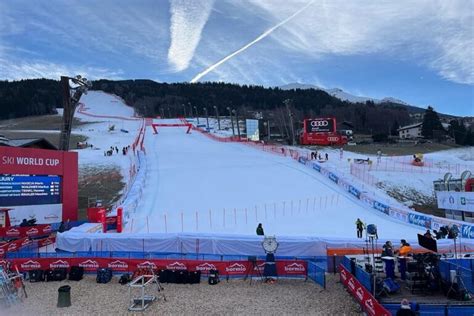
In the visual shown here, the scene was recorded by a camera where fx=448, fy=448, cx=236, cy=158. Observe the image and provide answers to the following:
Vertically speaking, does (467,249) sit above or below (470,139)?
below

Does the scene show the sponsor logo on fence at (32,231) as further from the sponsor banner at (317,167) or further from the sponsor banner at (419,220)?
the sponsor banner at (317,167)

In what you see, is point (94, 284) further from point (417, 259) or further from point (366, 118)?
point (366, 118)

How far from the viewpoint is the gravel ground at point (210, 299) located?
12945 millimetres

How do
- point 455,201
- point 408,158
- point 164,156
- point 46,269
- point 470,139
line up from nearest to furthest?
1. point 46,269
2. point 455,201
3. point 164,156
4. point 408,158
5. point 470,139

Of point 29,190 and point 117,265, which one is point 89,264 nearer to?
point 117,265

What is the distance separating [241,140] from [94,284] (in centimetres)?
5626

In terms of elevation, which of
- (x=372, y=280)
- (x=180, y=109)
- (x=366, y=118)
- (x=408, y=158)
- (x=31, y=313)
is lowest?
(x=31, y=313)

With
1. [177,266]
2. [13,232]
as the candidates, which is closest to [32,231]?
[13,232]

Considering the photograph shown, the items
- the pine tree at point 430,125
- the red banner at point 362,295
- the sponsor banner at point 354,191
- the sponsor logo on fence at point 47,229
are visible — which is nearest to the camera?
the red banner at point 362,295

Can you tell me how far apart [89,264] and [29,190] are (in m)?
8.75

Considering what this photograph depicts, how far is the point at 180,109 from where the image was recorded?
19562 centimetres

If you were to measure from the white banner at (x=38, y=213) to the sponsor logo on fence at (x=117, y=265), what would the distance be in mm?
8665

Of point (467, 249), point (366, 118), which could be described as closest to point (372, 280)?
point (467, 249)

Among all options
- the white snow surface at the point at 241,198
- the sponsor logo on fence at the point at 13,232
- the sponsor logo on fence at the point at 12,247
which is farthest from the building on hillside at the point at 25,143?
the sponsor logo on fence at the point at 12,247
